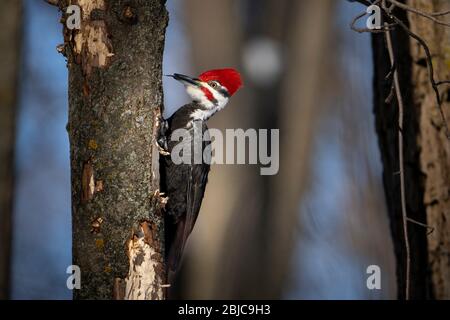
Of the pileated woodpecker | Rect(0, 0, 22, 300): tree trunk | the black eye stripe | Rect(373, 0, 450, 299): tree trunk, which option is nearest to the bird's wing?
the pileated woodpecker

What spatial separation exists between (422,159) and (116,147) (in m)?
1.87

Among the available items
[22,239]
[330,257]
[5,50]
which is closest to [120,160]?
[5,50]

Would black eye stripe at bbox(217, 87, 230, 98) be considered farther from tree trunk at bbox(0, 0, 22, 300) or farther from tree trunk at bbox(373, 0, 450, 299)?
tree trunk at bbox(0, 0, 22, 300)

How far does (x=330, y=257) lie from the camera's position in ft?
23.6

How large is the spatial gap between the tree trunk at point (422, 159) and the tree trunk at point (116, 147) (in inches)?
62.6

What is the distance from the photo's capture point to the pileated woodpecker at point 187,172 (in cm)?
432

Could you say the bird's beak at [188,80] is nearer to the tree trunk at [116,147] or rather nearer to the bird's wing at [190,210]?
the bird's wing at [190,210]

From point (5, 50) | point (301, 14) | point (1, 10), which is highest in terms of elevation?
point (301, 14)

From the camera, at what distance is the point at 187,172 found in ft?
14.4

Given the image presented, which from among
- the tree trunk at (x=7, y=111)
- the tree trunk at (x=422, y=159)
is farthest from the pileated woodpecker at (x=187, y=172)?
the tree trunk at (x=422, y=159)

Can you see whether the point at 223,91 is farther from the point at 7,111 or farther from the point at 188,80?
the point at 7,111

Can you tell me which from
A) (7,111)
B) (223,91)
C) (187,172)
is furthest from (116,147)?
(223,91)
